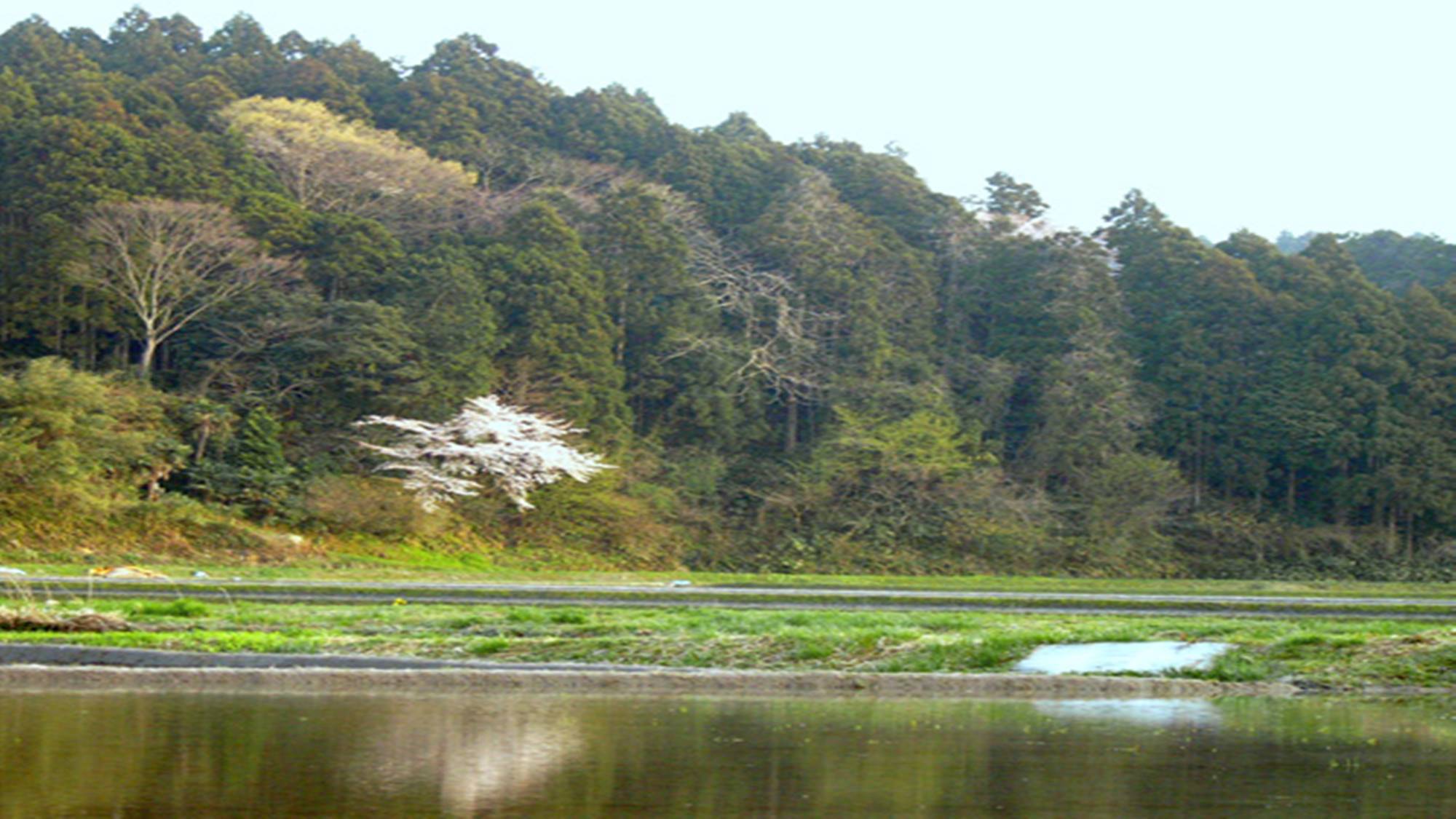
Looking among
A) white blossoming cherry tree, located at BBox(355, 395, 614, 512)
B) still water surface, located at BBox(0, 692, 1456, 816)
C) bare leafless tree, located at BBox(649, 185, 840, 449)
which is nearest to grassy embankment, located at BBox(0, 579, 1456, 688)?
still water surface, located at BBox(0, 692, 1456, 816)

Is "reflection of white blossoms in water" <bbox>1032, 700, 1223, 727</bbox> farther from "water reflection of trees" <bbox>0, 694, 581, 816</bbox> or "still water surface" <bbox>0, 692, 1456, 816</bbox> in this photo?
"water reflection of trees" <bbox>0, 694, 581, 816</bbox>

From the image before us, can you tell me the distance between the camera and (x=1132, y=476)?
145 ft

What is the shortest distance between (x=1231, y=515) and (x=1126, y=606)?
2526 centimetres

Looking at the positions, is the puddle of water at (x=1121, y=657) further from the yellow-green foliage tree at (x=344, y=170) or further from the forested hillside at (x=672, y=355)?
the yellow-green foliage tree at (x=344, y=170)

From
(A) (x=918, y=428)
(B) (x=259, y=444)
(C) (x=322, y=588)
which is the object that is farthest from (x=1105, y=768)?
(A) (x=918, y=428)

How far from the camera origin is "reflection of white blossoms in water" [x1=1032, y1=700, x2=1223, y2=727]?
34.6 feet

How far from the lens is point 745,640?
48.6 feet

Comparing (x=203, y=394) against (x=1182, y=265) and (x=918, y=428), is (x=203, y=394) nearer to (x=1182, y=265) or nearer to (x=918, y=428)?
(x=918, y=428)

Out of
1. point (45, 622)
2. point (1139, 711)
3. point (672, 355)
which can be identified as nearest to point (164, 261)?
point (672, 355)

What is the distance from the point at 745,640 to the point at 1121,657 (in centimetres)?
375

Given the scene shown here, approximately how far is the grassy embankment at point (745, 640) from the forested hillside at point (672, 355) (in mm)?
18523

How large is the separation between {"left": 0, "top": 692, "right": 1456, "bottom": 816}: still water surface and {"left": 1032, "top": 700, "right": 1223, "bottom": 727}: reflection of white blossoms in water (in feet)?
0.15

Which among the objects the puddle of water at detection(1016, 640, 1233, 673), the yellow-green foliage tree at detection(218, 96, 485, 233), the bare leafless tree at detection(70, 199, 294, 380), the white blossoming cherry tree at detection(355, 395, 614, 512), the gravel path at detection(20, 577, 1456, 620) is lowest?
the gravel path at detection(20, 577, 1456, 620)

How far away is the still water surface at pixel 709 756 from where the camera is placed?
729cm
